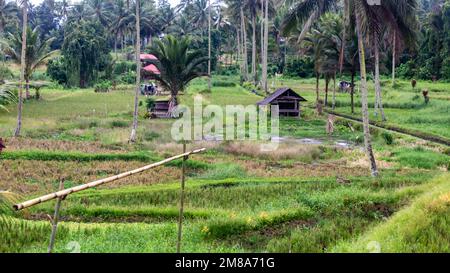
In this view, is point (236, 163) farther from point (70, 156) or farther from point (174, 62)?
point (174, 62)

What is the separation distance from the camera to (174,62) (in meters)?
27.1

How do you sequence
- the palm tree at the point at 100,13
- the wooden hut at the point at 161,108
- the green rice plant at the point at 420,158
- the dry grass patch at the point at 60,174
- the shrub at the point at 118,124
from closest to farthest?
the dry grass patch at the point at 60,174 → the green rice plant at the point at 420,158 → the shrub at the point at 118,124 → the wooden hut at the point at 161,108 → the palm tree at the point at 100,13

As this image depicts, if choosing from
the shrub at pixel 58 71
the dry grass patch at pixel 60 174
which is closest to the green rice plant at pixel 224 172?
the dry grass patch at pixel 60 174

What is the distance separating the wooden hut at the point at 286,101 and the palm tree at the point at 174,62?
17.9 feet

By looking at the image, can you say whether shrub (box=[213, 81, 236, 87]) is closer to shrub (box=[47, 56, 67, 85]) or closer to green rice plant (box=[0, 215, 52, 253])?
shrub (box=[47, 56, 67, 85])

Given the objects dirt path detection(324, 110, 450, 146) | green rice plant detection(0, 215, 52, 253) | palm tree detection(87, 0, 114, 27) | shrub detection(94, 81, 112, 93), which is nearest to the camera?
green rice plant detection(0, 215, 52, 253)

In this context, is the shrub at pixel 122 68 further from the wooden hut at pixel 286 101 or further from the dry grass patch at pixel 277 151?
the dry grass patch at pixel 277 151

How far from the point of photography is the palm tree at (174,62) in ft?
88.8

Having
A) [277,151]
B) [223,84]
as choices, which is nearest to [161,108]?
[277,151]

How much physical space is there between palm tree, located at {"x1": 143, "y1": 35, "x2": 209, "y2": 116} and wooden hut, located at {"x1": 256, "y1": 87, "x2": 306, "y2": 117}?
5.47 m

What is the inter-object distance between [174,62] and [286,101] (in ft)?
25.5

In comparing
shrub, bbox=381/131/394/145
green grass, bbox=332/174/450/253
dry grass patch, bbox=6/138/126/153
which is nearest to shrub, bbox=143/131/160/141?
dry grass patch, bbox=6/138/126/153

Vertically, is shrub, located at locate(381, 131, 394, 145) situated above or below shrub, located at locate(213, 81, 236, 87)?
below

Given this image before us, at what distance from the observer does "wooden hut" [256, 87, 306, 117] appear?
30.8 meters
